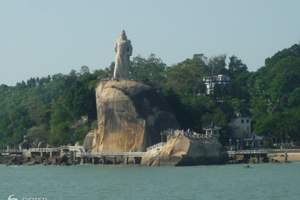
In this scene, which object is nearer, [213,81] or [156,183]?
[156,183]

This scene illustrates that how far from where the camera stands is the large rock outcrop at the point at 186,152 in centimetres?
8869

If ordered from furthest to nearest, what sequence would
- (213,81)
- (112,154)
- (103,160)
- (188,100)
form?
(213,81)
(188,100)
(103,160)
(112,154)

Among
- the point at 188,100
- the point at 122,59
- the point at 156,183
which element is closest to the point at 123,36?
the point at 122,59

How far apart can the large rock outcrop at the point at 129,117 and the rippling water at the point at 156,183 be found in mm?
5103

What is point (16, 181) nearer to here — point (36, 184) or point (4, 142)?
point (36, 184)

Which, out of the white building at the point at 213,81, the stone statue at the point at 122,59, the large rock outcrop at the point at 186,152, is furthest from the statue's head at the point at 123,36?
the white building at the point at 213,81

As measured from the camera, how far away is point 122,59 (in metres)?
100

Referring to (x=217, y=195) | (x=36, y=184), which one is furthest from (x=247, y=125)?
(x=217, y=195)

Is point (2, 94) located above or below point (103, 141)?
above

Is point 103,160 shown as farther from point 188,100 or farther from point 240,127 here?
point 240,127

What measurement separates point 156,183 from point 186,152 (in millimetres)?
18666

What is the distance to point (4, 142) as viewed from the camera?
12962cm

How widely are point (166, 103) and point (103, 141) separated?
20.4 ft

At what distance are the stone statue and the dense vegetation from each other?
2.88 m
